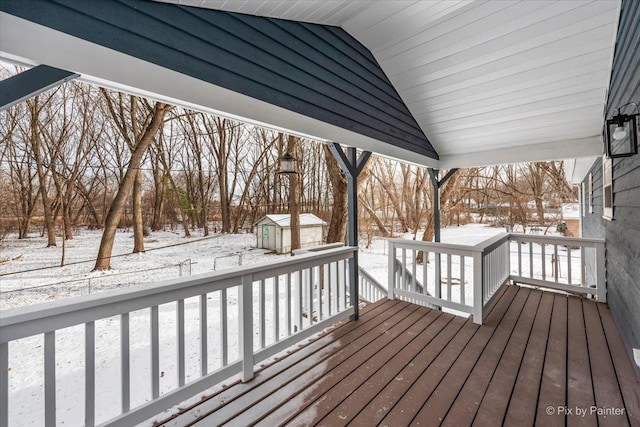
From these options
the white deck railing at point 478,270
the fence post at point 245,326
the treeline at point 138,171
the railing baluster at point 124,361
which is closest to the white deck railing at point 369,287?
the white deck railing at point 478,270

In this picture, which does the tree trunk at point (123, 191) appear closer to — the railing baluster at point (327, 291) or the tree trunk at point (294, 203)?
the tree trunk at point (294, 203)

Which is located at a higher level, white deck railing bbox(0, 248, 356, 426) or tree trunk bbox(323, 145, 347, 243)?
tree trunk bbox(323, 145, 347, 243)

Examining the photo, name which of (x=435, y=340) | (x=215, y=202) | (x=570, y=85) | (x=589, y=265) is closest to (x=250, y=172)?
(x=215, y=202)

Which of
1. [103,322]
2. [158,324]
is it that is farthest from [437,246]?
[103,322]

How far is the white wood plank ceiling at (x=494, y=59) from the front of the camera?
2662mm

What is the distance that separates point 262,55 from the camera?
2.20 m

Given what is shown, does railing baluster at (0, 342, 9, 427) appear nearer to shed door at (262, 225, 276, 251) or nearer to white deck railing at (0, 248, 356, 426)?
white deck railing at (0, 248, 356, 426)

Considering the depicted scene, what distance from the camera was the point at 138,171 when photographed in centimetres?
523

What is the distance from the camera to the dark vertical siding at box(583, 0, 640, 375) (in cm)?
211

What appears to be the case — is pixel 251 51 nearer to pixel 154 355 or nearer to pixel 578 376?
pixel 154 355

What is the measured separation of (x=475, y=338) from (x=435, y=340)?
43cm

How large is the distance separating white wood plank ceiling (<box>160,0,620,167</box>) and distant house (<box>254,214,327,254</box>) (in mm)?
3763

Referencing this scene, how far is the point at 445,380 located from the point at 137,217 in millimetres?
5342

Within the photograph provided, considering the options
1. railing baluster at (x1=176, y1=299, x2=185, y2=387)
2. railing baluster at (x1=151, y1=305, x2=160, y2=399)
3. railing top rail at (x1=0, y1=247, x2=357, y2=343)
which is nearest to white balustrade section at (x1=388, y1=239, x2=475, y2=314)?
railing top rail at (x1=0, y1=247, x2=357, y2=343)
